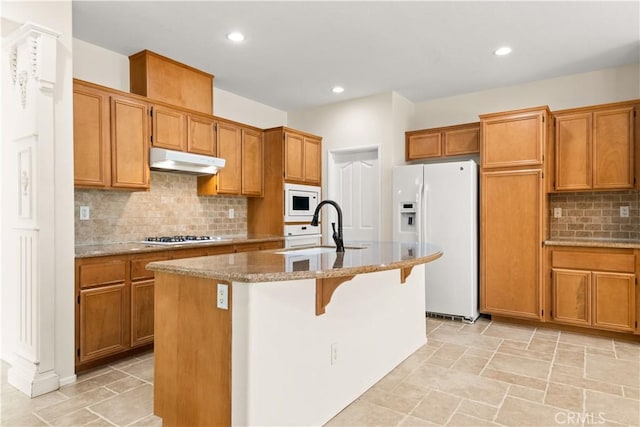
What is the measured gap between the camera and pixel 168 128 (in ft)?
12.2

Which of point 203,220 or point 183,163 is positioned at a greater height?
point 183,163

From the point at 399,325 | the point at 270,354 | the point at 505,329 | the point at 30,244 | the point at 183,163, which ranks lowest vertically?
the point at 505,329

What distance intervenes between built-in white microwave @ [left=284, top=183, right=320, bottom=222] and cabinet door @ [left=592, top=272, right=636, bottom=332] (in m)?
3.18

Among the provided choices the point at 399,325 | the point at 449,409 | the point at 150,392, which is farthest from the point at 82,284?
the point at 449,409

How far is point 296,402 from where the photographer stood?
78.1 inches

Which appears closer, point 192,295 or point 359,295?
point 192,295

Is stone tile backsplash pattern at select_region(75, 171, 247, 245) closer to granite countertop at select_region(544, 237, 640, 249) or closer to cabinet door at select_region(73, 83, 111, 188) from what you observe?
cabinet door at select_region(73, 83, 111, 188)

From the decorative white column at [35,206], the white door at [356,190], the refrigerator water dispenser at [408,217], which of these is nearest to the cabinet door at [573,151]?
the refrigerator water dispenser at [408,217]

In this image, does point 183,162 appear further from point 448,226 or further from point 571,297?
point 571,297

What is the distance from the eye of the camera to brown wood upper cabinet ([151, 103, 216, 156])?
11.9ft

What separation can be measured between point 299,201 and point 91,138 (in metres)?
2.48

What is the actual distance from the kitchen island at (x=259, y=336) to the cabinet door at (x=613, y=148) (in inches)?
105

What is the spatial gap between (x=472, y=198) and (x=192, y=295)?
10.9 ft

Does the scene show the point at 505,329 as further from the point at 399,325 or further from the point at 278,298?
the point at 278,298
